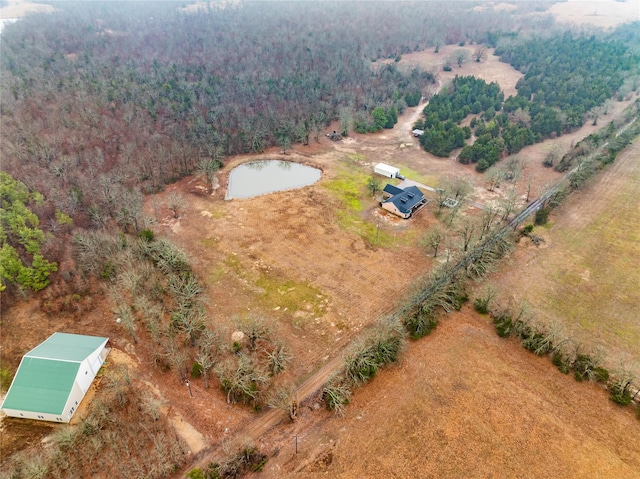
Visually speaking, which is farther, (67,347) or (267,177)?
(267,177)

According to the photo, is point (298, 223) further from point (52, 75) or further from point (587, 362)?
point (52, 75)

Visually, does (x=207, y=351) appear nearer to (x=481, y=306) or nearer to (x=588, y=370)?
(x=481, y=306)

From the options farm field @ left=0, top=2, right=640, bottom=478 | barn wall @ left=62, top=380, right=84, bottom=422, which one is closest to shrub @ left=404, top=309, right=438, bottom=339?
farm field @ left=0, top=2, right=640, bottom=478

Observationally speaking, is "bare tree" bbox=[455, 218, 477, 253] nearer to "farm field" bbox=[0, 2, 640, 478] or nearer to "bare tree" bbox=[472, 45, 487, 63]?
"farm field" bbox=[0, 2, 640, 478]

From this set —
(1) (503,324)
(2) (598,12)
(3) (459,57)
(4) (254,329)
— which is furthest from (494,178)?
(2) (598,12)

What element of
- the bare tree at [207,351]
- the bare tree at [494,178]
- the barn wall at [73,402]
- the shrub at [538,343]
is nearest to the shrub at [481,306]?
the shrub at [538,343]

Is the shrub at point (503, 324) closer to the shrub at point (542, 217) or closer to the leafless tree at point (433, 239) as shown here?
the leafless tree at point (433, 239)

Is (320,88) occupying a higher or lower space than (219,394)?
higher

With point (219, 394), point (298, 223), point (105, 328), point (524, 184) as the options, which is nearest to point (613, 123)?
point (524, 184)
